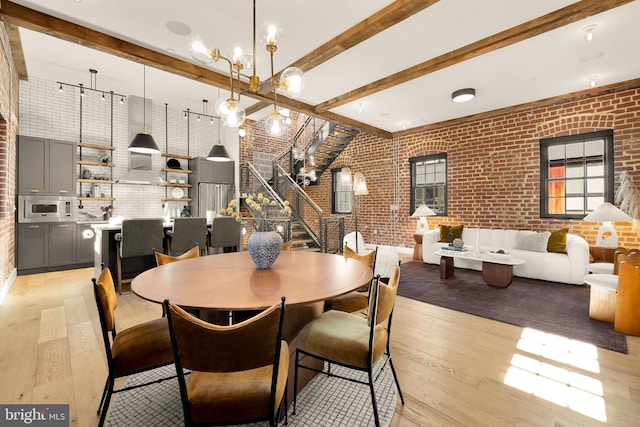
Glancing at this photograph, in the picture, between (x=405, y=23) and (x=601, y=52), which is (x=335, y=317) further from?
(x=601, y=52)

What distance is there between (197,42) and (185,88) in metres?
4.02

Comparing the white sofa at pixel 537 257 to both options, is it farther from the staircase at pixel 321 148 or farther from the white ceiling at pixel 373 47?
the staircase at pixel 321 148

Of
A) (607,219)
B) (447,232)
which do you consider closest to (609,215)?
(607,219)

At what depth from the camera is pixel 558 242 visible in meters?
4.47

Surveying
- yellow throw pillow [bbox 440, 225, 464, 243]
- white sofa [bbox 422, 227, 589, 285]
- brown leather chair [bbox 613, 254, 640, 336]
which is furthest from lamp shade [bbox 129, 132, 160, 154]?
brown leather chair [bbox 613, 254, 640, 336]

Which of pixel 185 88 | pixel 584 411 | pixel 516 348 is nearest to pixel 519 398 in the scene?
pixel 584 411

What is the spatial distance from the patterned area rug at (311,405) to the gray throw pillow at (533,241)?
4.03m

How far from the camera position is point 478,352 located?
7.57 feet

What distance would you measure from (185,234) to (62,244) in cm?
264

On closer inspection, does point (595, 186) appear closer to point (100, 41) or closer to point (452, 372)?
point (452, 372)

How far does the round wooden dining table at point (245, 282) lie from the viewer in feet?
4.15

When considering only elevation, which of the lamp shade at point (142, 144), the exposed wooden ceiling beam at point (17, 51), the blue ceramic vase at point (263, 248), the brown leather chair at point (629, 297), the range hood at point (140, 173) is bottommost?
the brown leather chair at point (629, 297)

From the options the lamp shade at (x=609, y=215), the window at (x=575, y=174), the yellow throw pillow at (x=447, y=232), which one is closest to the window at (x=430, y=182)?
the yellow throw pillow at (x=447, y=232)

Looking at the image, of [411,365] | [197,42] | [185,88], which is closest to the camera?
[197,42]
